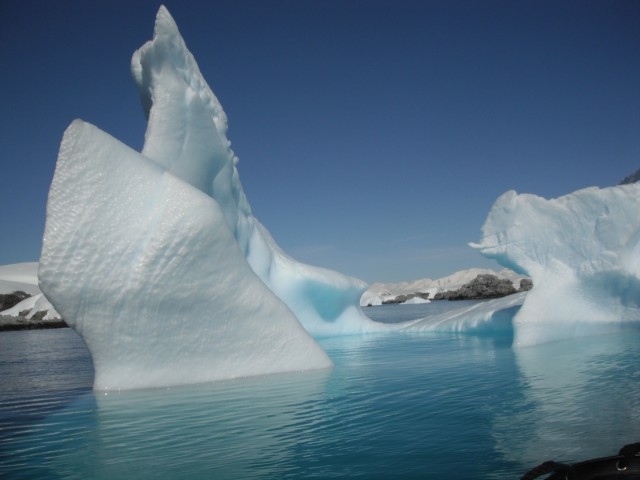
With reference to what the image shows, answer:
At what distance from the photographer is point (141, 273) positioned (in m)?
6.69

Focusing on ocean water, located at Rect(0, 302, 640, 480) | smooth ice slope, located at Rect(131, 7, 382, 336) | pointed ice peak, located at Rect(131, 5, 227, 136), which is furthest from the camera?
pointed ice peak, located at Rect(131, 5, 227, 136)

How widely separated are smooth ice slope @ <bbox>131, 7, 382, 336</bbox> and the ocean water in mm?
4121

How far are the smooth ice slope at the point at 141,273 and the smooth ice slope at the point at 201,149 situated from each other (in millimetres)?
2016

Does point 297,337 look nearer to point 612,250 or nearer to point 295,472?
point 295,472

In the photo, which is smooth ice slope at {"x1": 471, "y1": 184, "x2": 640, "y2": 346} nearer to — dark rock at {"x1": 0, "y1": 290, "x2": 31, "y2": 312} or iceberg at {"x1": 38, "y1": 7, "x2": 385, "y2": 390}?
iceberg at {"x1": 38, "y1": 7, "x2": 385, "y2": 390}

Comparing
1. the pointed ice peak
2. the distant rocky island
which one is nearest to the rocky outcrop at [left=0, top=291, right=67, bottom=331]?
the pointed ice peak

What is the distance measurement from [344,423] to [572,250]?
25.0 feet

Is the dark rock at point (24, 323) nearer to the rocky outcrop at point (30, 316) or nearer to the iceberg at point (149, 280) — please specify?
the rocky outcrop at point (30, 316)

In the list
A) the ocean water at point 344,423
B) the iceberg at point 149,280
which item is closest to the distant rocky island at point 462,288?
the ocean water at point 344,423

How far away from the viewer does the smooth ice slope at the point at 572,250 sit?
33.4ft

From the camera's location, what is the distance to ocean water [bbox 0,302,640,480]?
11.4 feet

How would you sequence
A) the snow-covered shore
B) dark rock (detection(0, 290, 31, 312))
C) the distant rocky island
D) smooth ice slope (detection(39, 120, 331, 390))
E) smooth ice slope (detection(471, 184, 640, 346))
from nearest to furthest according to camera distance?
1. smooth ice slope (detection(39, 120, 331, 390))
2. smooth ice slope (detection(471, 184, 640, 346))
3. the snow-covered shore
4. dark rock (detection(0, 290, 31, 312))
5. the distant rocky island

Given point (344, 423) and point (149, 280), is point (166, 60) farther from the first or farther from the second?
point (344, 423)

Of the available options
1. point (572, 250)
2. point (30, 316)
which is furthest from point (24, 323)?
point (572, 250)
